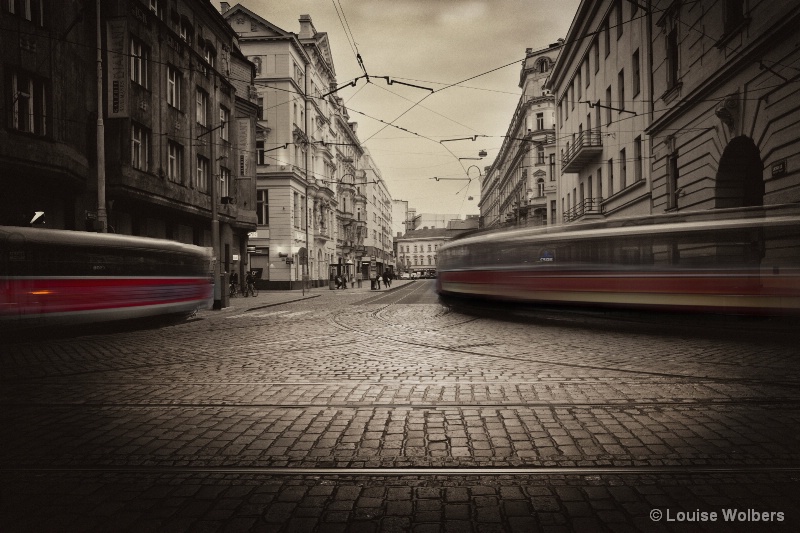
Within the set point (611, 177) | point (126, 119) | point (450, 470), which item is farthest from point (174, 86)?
point (450, 470)

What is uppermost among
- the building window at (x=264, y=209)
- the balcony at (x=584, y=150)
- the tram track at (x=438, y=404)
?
the balcony at (x=584, y=150)

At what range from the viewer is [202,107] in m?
28.9

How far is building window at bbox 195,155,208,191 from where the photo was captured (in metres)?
28.8

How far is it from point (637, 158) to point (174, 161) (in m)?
20.5

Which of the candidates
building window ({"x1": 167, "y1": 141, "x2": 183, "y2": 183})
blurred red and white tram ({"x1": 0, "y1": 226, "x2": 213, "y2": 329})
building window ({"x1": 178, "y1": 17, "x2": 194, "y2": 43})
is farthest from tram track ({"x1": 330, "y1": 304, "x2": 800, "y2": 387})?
building window ({"x1": 178, "y1": 17, "x2": 194, "y2": 43})

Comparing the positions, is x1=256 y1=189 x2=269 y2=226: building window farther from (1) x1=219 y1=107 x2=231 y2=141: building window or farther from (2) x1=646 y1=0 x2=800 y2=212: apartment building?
(2) x1=646 y1=0 x2=800 y2=212: apartment building

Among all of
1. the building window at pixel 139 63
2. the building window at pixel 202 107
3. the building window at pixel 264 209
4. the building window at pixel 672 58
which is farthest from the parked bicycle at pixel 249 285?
the building window at pixel 672 58

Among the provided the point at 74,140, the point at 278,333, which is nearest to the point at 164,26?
the point at 74,140

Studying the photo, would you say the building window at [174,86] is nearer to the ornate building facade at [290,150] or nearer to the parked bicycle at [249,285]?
the parked bicycle at [249,285]

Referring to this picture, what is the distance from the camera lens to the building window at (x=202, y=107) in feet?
92.8

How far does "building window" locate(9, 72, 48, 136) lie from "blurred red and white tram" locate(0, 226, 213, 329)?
15.5ft

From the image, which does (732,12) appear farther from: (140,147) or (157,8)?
(157,8)

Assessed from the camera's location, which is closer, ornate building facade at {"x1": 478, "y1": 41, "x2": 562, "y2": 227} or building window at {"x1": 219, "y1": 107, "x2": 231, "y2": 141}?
building window at {"x1": 219, "y1": 107, "x2": 231, "y2": 141}

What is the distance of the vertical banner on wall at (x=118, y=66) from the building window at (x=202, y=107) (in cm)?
790
